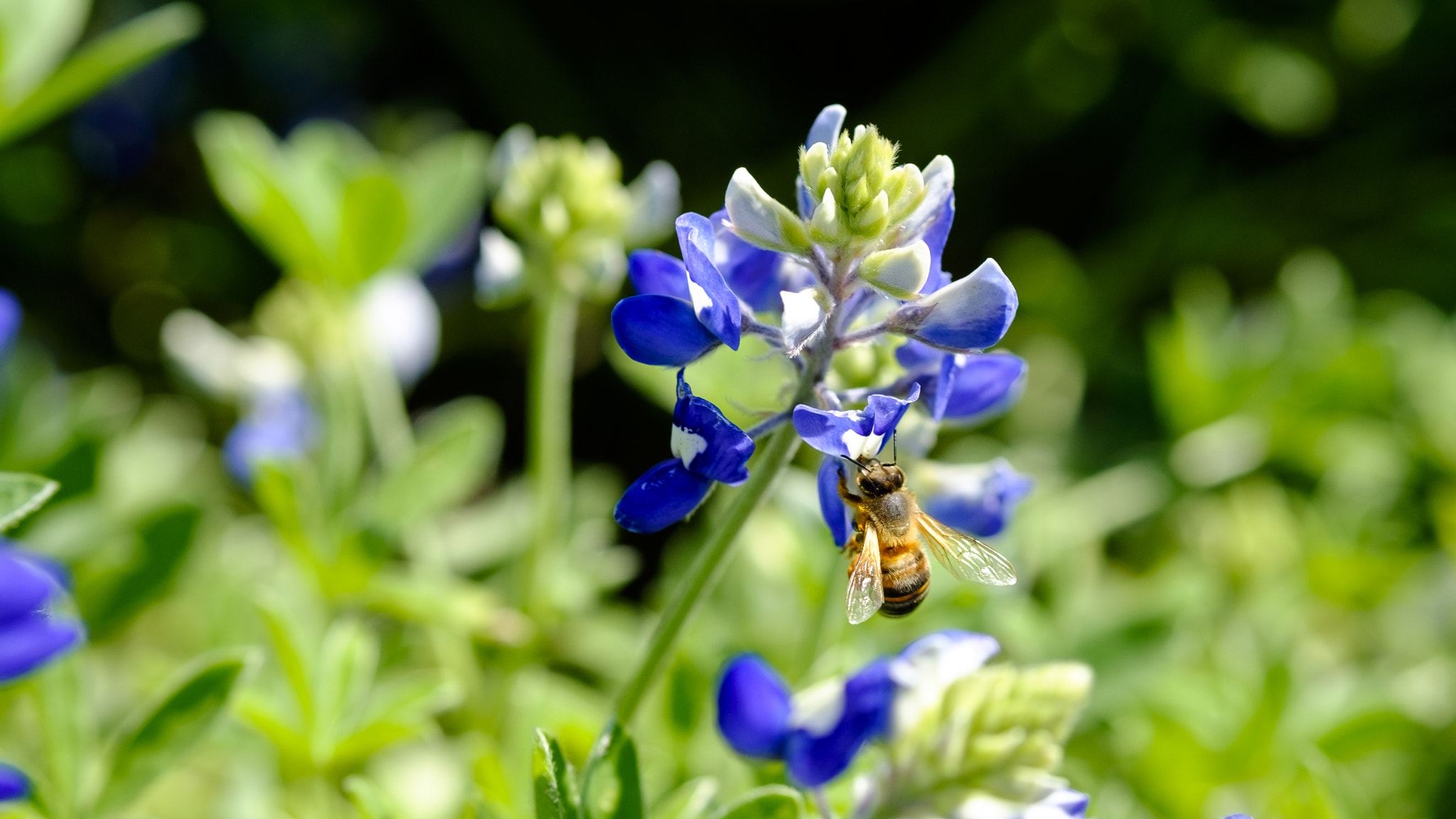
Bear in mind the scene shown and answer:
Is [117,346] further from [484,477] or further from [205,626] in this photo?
[205,626]

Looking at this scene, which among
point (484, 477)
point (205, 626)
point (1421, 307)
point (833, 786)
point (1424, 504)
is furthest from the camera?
point (1421, 307)

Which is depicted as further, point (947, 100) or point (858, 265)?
point (947, 100)

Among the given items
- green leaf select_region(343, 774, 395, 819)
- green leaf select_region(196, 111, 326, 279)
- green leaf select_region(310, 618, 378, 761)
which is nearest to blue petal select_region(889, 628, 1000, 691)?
green leaf select_region(343, 774, 395, 819)

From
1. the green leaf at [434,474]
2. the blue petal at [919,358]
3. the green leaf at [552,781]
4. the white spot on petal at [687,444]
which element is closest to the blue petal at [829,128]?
the blue petal at [919,358]

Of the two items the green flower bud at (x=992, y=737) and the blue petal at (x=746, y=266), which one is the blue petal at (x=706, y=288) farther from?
the green flower bud at (x=992, y=737)

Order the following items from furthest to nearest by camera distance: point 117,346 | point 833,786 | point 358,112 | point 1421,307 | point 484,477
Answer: point 358,112 → point 117,346 → point 1421,307 → point 484,477 → point 833,786

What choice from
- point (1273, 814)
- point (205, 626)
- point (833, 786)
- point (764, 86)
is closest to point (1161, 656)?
point (1273, 814)

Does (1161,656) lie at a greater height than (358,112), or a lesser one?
lesser

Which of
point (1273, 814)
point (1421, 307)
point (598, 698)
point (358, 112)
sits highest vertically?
point (358, 112)
